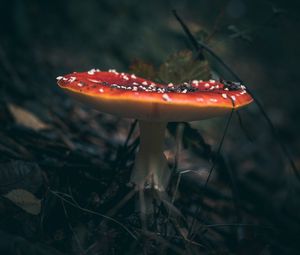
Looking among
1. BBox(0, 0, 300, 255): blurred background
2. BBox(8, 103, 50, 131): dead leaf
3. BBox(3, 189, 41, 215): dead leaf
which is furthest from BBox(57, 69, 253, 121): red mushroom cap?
BBox(8, 103, 50, 131): dead leaf

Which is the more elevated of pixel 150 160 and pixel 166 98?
pixel 166 98

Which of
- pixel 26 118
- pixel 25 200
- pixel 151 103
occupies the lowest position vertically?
pixel 26 118

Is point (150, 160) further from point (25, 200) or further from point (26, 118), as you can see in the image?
point (26, 118)

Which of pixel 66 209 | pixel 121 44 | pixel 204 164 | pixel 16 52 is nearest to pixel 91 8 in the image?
pixel 121 44

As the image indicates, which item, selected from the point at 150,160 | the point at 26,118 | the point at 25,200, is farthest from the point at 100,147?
the point at 25,200

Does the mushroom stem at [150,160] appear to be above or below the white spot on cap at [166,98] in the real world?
below

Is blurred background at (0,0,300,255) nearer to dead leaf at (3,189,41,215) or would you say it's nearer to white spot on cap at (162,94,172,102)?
dead leaf at (3,189,41,215)

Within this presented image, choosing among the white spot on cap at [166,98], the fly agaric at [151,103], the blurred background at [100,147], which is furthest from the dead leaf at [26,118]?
the white spot on cap at [166,98]

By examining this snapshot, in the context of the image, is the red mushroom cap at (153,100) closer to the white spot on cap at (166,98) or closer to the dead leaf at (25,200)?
the white spot on cap at (166,98)
